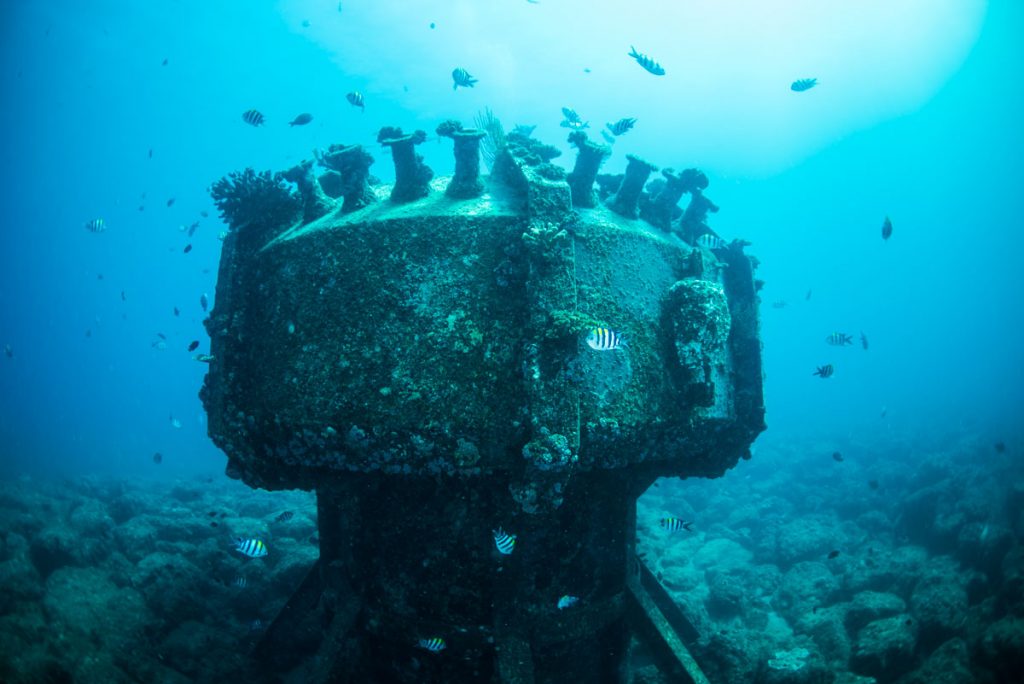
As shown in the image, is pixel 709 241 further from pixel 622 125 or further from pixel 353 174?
pixel 353 174

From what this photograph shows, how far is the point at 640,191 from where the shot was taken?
5191 mm

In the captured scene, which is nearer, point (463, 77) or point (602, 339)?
point (602, 339)

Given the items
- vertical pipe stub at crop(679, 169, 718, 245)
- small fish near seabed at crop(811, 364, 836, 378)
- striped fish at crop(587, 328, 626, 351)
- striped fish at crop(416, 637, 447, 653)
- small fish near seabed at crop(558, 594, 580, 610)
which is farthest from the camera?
small fish near seabed at crop(811, 364, 836, 378)

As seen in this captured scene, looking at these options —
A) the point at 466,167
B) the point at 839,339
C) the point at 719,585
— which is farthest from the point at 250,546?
the point at 839,339

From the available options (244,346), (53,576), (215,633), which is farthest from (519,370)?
(53,576)

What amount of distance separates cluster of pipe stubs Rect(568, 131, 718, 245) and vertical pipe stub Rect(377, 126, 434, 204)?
1.48 meters

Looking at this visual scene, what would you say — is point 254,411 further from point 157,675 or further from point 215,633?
point 215,633

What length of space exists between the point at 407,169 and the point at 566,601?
167 inches

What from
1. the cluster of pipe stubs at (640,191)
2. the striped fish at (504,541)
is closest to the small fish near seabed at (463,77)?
the cluster of pipe stubs at (640,191)

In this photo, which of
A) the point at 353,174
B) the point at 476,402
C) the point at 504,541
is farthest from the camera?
the point at 353,174

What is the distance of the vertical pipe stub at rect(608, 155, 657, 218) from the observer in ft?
16.8

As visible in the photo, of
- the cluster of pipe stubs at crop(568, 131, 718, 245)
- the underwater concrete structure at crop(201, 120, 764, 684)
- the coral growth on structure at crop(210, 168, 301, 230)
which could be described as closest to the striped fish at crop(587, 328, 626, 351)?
→ the underwater concrete structure at crop(201, 120, 764, 684)

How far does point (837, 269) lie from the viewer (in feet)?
500

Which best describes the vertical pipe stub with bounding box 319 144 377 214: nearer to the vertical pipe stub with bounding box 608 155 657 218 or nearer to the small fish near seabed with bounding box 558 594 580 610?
the vertical pipe stub with bounding box 608 155 657 218
